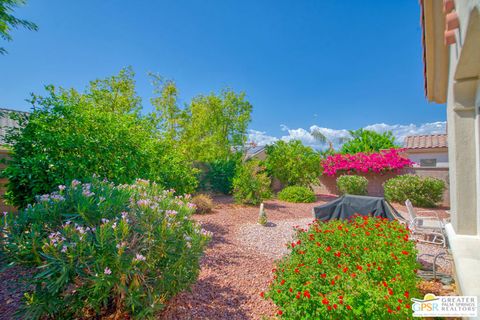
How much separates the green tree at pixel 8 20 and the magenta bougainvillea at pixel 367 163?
14774mm

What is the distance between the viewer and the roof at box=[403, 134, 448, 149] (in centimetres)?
1672

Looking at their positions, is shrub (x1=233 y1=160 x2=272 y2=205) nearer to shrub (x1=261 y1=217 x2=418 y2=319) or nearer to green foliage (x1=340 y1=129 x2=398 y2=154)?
shrub (x1=261 y1=217 x2=418 y2=319)

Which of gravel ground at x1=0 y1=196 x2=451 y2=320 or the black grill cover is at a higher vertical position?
the black grill cover

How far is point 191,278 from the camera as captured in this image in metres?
2.72

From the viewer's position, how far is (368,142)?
25.9 meters

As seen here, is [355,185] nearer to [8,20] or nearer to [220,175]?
[220,175]

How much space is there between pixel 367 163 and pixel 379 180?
1.26 m

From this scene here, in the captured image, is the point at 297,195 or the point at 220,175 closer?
the point at 297,195

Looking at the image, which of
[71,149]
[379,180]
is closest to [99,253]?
[71,149]

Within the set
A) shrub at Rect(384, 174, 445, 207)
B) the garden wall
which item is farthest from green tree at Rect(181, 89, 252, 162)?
shrub at Rect(384, 174, 445, 207)

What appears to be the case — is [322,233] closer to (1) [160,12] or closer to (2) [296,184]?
(1) [160,12]

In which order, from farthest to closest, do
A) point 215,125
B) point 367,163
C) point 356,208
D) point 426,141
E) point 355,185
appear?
point 426,141 → point 215,125 → point 367,163 → point 355,185 → point 356,208

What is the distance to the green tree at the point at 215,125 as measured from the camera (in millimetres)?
13945

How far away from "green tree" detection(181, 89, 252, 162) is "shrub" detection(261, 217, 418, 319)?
1109 cm
